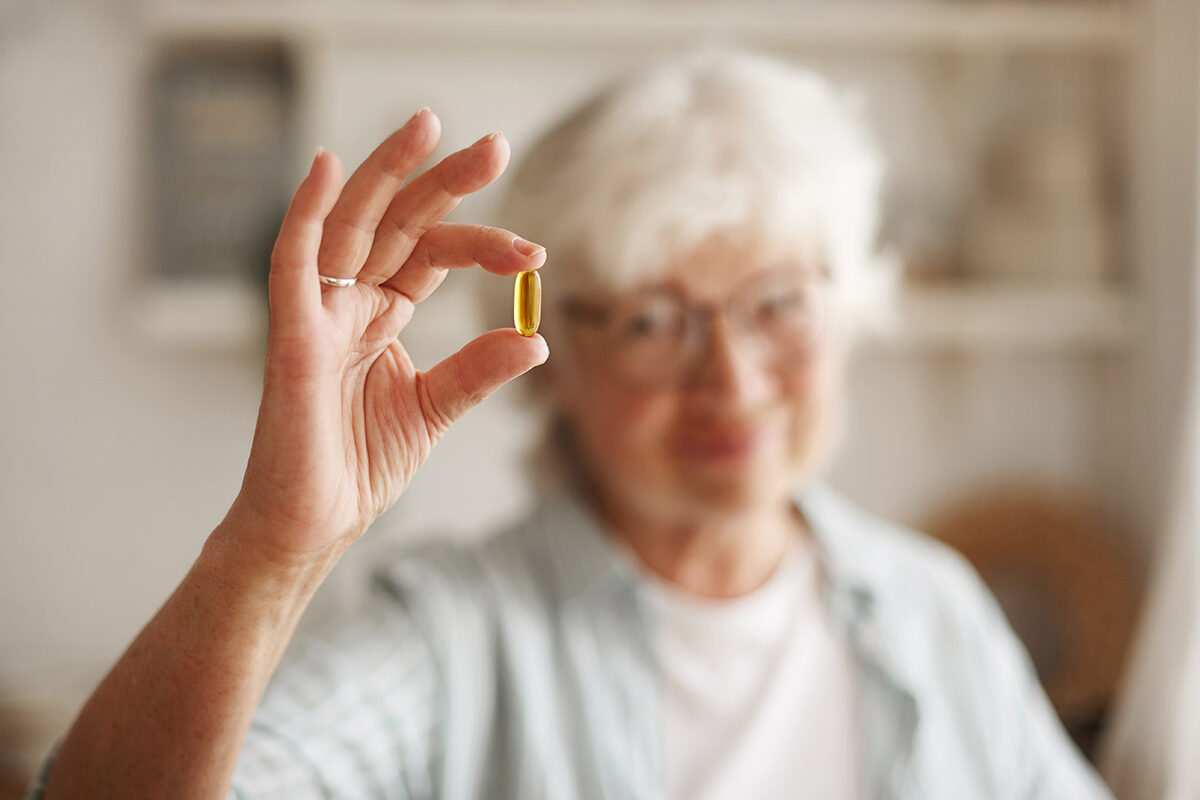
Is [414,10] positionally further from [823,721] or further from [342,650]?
[823,721]

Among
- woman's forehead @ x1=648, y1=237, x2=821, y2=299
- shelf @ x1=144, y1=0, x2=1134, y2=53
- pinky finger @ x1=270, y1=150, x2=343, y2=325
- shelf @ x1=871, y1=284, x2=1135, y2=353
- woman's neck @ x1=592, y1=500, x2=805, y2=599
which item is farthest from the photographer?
shelf @ x1=871, y1=284, x2=1135, y2=353

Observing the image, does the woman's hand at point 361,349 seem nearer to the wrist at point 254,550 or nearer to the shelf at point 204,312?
the wrist at point 254,550

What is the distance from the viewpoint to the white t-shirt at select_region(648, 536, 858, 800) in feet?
2.97

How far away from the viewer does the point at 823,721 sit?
0.95 metres

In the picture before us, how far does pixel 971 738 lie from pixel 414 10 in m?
1.44

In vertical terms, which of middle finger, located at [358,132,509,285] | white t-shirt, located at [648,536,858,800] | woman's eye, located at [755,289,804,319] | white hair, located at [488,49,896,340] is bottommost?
white t-shirt, located at [648,536,858,800]

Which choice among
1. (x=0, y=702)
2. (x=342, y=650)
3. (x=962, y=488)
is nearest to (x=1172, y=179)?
(x=962, y=488)

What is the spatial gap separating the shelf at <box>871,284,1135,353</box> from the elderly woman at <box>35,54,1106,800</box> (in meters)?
0.63

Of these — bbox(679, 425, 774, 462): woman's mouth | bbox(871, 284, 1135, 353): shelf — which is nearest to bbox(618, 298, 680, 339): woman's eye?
bbox(679, 425, 774, 462): woman's mouth

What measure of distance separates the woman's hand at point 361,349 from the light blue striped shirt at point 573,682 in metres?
0.32

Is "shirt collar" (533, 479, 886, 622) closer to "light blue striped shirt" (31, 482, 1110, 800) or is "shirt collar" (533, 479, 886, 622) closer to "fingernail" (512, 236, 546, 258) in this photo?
"light blue striped shirt" (31, 482, 1110, 800)

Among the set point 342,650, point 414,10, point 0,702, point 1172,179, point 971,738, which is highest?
point 414,10

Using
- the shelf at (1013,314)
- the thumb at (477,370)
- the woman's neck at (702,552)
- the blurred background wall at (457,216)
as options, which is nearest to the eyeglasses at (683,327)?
the woman's neck at (702,552)

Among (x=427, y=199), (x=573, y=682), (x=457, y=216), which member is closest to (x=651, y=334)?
(x=573, y=682)
